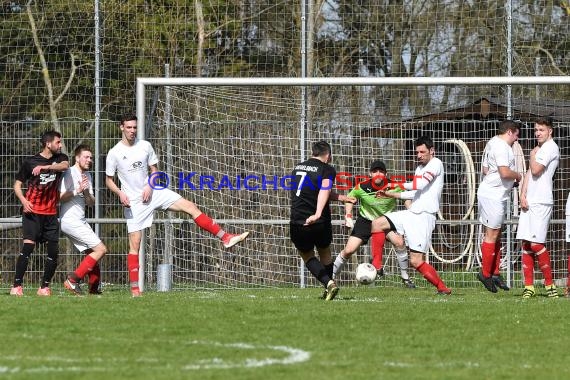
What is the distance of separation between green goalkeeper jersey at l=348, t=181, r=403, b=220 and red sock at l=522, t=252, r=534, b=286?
3.19m

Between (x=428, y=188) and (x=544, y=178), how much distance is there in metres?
1.37

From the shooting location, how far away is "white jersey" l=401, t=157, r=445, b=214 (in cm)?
1385

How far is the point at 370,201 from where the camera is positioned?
16.8 meters

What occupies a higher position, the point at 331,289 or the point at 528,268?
the point at 528,268

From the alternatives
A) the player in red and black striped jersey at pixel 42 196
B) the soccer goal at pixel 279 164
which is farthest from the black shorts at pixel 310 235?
the soccer goal at pixel 279 164

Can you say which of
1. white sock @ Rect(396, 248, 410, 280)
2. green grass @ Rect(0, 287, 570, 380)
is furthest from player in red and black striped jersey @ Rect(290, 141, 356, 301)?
white sock @ Rect(396, 248, 410, 280)

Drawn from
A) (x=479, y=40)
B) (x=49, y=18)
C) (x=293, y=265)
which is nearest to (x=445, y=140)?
(x=479, y=40)

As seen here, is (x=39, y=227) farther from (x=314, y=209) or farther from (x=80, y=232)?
(x=314, y=209)

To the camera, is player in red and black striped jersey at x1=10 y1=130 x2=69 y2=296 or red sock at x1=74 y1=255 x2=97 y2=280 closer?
player in red and black striped jersey at x1=10 y1=130 x2=69 y2=296

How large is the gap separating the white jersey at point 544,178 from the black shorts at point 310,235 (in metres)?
2.60

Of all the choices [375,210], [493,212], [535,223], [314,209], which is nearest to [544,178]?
[535,223]

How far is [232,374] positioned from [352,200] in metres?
6.21

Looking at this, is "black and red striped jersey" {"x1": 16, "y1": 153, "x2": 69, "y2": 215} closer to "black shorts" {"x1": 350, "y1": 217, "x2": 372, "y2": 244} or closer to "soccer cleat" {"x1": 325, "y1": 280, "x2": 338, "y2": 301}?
"soccer cleat" {"x1": 325, "y1": 280, "x2": 338, "y2": 301}

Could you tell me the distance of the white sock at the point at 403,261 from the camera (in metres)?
17.1
